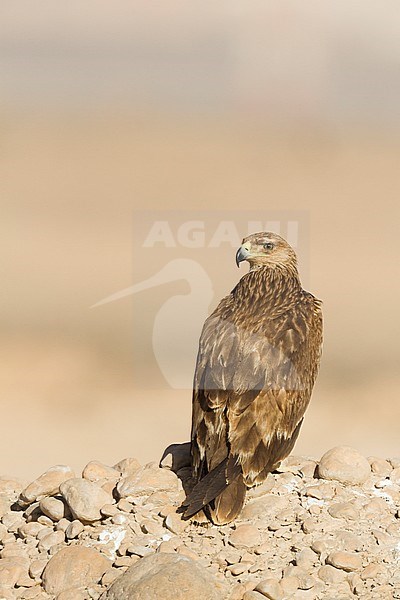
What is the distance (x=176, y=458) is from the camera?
21.4 feet

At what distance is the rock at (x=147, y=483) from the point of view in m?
6.04

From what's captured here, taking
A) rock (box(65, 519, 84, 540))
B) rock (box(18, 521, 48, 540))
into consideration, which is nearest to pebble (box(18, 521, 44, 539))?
rock (box(18, 521, 48, 540))

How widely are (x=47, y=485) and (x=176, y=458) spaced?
2.95 ft

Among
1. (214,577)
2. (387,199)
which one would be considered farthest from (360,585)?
(387,199)

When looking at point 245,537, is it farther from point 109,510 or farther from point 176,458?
point 176,458

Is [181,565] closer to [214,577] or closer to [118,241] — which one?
[214,577]

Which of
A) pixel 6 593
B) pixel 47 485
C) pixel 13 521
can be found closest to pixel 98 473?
pixel 47 485

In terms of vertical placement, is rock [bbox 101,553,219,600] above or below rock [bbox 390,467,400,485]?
below

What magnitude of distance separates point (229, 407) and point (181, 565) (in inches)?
46.0

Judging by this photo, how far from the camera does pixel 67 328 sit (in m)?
15.8

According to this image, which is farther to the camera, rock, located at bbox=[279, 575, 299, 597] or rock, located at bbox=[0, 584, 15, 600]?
rock, located at bbox=[0, 584, 15, 600]

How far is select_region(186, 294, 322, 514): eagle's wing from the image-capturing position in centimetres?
588

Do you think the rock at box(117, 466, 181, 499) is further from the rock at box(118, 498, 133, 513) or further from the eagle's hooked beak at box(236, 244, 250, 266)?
the eagle's hooked beak at box(236, 244, 250, 266)

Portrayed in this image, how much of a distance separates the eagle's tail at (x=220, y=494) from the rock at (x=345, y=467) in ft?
2.38
